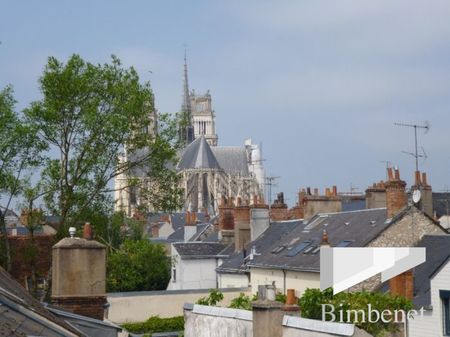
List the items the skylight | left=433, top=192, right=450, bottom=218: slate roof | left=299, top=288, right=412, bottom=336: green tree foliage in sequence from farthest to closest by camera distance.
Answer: left=433, top=192, right=450, bottom=218: slate roof < the skylight < left=299, top=288, right=412, bottom=336: green tree foliage

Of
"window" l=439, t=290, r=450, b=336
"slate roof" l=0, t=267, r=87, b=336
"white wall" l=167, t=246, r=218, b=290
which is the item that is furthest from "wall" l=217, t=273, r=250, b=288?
"slate roof" l=0, t=267, r=87, b=336

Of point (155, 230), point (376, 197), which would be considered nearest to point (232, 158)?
point (155, 230)

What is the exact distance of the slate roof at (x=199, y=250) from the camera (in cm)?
4288

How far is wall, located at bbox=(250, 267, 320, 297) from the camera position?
99.7ft

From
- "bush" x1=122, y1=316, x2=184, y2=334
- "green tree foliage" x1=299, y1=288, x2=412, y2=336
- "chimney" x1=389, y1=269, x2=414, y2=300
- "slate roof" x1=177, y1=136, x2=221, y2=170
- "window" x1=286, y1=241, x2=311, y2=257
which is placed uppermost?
"slate roof" x1=177, y1=136, x2=221, y2=170

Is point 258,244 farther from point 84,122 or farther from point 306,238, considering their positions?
point 84,122

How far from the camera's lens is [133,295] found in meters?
32.8

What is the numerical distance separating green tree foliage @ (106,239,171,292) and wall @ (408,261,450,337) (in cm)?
2379

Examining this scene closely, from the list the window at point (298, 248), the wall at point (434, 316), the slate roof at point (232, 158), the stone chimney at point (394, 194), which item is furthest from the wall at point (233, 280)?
the slate roof at point (232, 158)

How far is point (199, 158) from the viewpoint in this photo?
151m

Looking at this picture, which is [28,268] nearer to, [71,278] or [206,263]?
[206,263]

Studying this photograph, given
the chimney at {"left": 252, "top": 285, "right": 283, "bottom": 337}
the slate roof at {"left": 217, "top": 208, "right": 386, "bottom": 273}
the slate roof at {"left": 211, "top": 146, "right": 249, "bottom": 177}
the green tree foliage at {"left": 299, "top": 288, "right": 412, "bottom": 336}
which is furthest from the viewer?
the slate roof at {"left": 211, "top": 146, "right": 249, "bottom": 177}

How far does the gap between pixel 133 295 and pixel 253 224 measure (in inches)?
369

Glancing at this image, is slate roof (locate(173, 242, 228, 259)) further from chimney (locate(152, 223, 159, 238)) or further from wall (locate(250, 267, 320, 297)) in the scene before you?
chimney (locate(152, 223, 159, 238))
